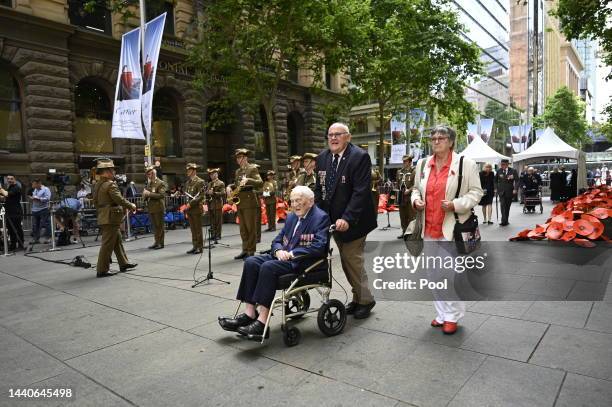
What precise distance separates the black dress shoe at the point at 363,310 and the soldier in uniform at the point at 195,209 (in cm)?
616

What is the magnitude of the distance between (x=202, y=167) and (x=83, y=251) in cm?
1167

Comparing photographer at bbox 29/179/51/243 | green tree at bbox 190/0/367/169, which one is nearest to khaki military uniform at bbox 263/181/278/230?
green tree at bbox 190/0/367/169

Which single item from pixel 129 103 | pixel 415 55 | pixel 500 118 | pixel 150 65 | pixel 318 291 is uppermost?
pixel 500 118

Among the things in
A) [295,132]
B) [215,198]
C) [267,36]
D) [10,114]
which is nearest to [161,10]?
[267,36]

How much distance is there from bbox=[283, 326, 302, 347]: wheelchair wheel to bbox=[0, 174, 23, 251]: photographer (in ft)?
35.3

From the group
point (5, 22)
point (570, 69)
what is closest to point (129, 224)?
point (5, 22)

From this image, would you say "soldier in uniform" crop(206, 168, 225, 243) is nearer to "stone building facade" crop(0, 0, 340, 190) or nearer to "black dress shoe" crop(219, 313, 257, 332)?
"stone building facade" crop(0, 0, 340, 190)

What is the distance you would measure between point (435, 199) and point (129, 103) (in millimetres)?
11642

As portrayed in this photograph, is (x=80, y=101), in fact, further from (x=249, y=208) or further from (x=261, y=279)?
(x=261, y=279)

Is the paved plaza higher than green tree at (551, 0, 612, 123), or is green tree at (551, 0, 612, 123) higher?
green tree at (551, 0, 612, 123)

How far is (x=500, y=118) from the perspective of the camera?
76312 millimetres

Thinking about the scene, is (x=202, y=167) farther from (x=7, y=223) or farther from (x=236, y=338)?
(x=236, y=338)

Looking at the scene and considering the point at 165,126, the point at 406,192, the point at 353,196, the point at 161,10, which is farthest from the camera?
the point at 165,126

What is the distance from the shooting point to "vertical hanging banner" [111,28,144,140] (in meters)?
13.4
